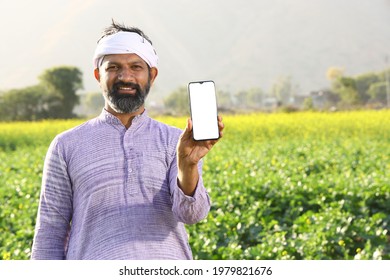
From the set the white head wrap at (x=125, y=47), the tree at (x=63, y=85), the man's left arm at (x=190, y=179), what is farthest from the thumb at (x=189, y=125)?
the tree at (x=63, y=85)

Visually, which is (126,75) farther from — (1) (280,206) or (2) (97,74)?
(1) (280,206)

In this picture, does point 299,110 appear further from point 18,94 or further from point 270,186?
point 270,186

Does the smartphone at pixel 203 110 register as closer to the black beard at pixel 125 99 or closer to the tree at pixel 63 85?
the black beard at pixel 125 99

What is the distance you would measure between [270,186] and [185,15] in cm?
825

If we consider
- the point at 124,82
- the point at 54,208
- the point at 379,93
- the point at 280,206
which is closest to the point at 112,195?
the point at 54,208

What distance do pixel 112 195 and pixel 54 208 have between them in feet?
0.49

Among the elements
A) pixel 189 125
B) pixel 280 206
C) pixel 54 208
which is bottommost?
pixel 280 206

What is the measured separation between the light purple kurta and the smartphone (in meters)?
0.16

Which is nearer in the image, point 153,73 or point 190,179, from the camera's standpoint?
point 190,179

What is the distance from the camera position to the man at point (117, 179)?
1.50 m

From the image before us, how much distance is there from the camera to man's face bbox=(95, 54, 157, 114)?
1509mm

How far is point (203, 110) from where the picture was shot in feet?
4.64

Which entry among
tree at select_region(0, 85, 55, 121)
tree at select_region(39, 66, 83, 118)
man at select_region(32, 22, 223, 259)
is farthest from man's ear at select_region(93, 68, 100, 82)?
tree at select_region(0, 85, 55, 121)
